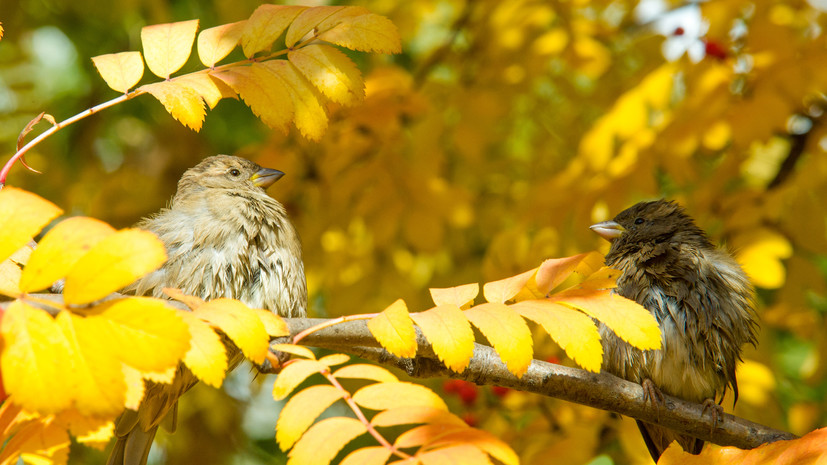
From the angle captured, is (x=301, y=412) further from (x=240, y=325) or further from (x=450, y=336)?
(x=450, y=336)

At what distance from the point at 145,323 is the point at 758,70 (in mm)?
3424

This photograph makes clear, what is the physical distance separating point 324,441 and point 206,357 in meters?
0.30

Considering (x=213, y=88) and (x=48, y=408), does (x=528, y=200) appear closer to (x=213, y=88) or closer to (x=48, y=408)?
(x=213, y=88)

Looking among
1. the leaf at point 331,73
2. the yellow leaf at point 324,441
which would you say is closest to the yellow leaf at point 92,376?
the yellow leaf at point 324,441

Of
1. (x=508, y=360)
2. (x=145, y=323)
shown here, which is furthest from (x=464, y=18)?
(x=145, y=323)

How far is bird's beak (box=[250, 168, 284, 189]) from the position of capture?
3.89 metres

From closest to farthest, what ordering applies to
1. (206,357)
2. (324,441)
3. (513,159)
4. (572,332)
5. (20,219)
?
(20,219), (206,357), (324,441), (572,332), (513,159)

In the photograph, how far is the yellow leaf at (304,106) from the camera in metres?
2.09

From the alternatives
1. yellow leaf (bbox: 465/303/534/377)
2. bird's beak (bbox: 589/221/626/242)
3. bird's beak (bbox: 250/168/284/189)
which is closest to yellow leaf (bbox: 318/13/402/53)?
yellow leaf (bbox: 465/303/534/377)

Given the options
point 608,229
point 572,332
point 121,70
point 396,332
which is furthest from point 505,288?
point 608,229

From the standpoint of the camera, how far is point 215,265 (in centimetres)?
307

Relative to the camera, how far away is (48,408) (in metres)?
1.20

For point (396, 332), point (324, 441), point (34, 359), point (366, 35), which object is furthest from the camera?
point (366, 35)

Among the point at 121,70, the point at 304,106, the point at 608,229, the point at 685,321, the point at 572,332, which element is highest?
the point at 121,70
